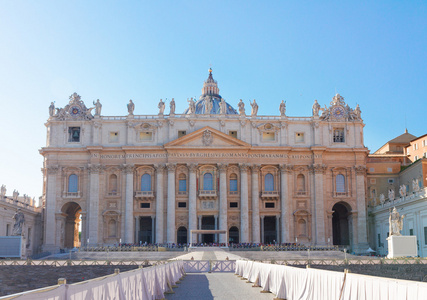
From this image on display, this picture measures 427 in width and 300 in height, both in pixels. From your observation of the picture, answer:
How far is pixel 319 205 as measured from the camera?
76.9 m

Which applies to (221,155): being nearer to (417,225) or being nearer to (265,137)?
(265,137)

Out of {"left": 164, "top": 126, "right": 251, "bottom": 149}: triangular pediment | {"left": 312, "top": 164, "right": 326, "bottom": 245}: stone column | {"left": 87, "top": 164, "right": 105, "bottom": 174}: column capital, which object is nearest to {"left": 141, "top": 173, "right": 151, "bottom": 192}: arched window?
{"left": 164, "top": 126, "right": 251, "bottom": 149}: triangular pediment

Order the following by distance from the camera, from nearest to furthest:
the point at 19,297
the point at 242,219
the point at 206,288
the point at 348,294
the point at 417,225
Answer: the point at 19,297, the point at 348,294, the point at 206,288, the point at 417,225, the point at 242,219

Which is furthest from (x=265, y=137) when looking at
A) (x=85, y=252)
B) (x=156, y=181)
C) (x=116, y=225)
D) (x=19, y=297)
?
(x=19, y=297)

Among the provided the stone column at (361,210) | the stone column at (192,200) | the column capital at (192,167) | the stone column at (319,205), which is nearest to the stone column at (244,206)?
the stone column at (192,200)

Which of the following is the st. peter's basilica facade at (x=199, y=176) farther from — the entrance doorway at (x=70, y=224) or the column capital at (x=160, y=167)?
the entrance doorway at (x=70, y=224)

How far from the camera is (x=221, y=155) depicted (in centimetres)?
7706

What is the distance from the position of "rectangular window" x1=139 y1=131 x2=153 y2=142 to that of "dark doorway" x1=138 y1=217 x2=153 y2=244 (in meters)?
11.3

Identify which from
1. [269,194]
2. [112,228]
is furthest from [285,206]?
[112,228]

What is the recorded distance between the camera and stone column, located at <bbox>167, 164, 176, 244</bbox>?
74.9m

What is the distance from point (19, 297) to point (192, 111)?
72.0m

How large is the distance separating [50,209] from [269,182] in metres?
31.0

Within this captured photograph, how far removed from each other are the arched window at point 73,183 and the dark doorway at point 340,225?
38.2m

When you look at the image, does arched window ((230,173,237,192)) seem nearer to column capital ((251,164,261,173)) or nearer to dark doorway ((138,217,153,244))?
column capital ((251,164,261,173))
